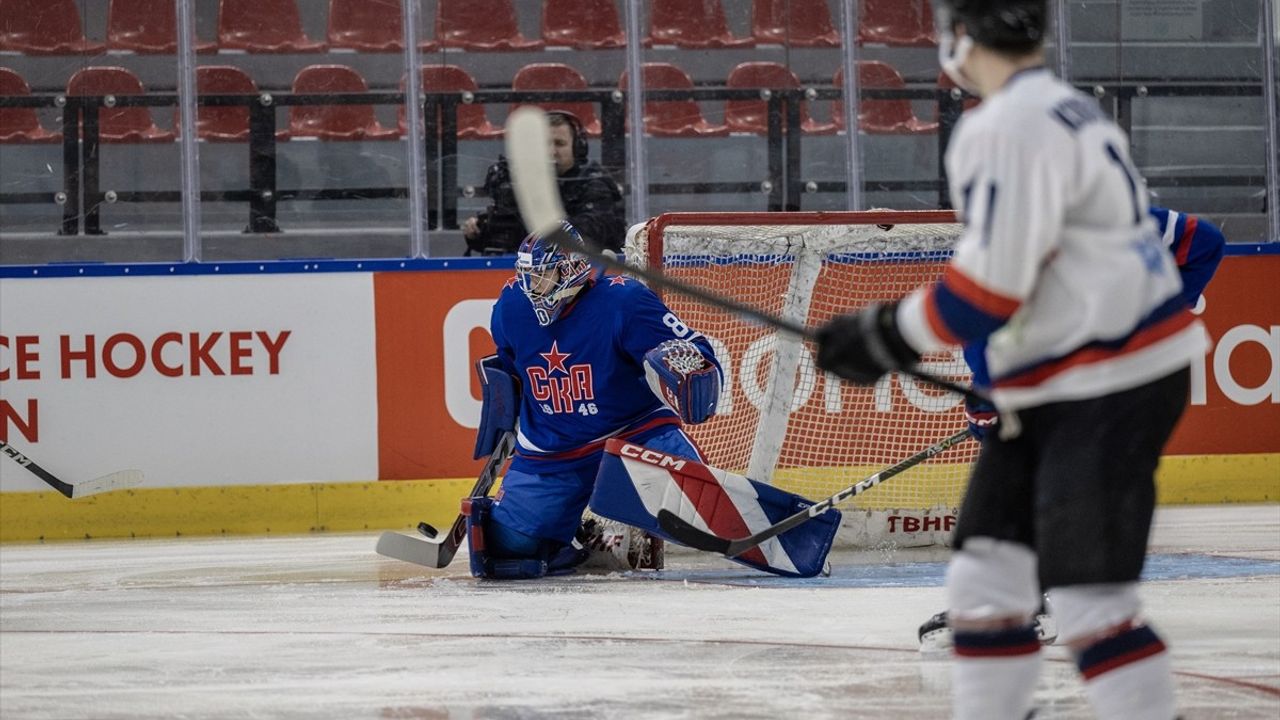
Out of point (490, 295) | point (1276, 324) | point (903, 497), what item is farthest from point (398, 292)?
point (1276, 324)

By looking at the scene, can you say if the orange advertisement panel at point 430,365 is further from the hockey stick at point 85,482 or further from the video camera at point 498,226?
the hockey stick at point 85,482

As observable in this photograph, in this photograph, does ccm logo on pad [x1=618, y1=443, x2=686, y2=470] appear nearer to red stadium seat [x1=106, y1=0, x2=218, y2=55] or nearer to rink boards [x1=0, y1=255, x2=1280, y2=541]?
rink boards [x1=0, y1=255, x2=1280, y2=541]

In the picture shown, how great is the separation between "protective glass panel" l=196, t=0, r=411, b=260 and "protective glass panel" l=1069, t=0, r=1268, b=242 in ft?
9.12

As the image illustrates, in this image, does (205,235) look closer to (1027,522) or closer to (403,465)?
(403,465)

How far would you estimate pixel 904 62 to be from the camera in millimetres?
6734

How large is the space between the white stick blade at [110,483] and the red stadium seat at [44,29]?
1665mm

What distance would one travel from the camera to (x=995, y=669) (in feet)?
6.54

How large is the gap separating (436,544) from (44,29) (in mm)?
2764

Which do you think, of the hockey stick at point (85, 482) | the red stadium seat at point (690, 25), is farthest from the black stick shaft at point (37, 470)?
the red stadium seat at point (690, 25)

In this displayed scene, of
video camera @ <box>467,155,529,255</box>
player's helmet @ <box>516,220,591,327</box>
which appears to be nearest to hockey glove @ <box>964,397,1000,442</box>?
player's helmet @ <box>516,220,591,327</box>

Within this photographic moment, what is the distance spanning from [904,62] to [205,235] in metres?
2.73

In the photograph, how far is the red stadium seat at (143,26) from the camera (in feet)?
20.8

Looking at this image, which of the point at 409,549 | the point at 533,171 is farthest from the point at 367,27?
the point at 533,171

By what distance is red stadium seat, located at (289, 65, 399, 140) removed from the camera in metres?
6.52
